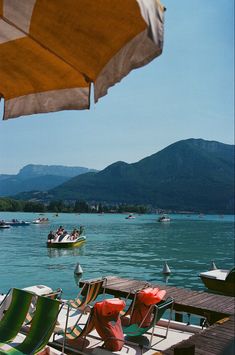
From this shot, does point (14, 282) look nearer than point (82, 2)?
No

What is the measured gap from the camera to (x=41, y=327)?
5.72 metres

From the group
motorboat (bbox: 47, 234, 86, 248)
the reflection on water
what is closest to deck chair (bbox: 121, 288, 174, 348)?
the reflection on water

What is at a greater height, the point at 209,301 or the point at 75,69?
the point at 75,69

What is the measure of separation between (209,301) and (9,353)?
22.1 feet

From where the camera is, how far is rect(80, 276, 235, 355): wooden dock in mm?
6797

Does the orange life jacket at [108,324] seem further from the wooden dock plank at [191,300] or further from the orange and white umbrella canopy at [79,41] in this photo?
the orange and white umbrella canopy at [79,41]

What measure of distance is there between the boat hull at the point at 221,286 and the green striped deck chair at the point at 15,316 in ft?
46.1

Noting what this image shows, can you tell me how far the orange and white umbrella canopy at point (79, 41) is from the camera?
9.17ft

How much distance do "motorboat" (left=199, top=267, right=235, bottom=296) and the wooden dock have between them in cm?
750

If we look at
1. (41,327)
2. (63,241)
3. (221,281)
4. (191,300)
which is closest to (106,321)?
(41,327)

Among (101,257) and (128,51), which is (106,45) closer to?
(128,51)

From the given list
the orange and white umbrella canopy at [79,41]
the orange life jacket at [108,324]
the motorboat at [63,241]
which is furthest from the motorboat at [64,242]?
the orange and white umbrella canopy at [79,41]

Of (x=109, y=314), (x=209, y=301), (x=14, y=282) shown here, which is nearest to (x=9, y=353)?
(x=109, y=314)

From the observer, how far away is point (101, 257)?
132 feet
